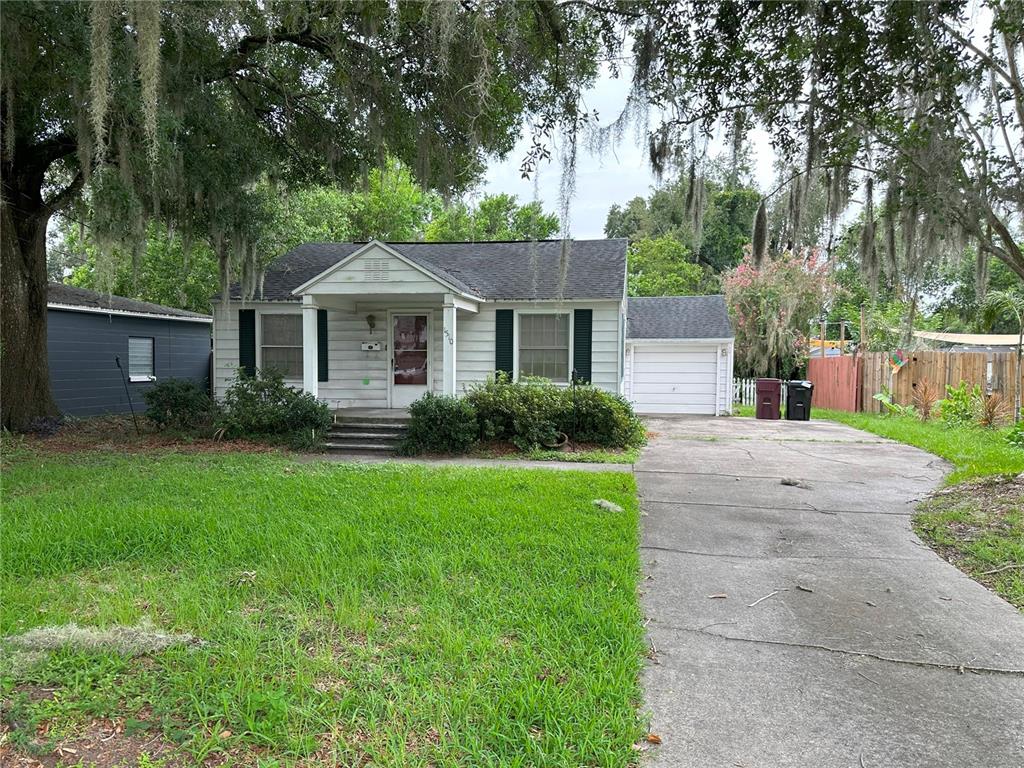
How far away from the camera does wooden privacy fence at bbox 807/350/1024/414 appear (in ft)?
38.9

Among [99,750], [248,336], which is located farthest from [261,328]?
[99,750]

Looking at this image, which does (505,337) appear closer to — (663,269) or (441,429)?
(441,429)

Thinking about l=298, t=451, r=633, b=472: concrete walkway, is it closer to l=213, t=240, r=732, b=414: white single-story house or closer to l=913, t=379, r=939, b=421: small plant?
l=213, t=240, r=732, b=414: white single-story house

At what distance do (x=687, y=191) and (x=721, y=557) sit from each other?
333 centimetres

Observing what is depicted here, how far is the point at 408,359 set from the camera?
11.4 m

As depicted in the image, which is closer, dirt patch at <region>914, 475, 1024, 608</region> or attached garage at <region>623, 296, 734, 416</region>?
dirt patch at <region>914, 475, 1024, 608</region>

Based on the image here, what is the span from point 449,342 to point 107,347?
9059mm

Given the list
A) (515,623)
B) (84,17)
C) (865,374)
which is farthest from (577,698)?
(865,374)

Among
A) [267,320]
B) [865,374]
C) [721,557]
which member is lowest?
[721,557]

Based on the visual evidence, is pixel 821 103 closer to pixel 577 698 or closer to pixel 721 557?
pixel 721 557

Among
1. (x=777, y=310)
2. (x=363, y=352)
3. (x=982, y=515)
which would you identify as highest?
(x=777, y=310)

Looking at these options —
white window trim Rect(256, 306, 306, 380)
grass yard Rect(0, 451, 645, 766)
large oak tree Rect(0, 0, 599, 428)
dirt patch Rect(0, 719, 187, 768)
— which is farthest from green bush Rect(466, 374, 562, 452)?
dirt patch Rect(0, 719, 187, 768)

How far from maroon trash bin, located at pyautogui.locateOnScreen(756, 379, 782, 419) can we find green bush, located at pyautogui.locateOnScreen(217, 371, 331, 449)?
10672 millimetres

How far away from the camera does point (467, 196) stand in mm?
8477
